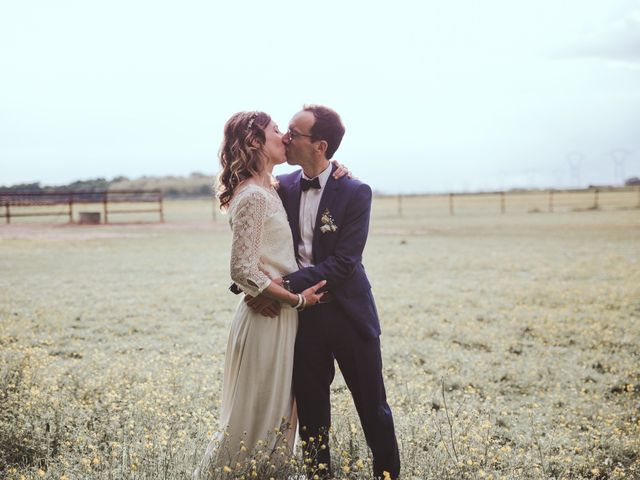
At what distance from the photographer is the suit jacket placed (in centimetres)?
340

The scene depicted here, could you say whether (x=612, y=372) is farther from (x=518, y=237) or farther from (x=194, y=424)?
(x=518, y=237)

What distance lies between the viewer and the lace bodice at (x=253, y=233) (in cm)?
326

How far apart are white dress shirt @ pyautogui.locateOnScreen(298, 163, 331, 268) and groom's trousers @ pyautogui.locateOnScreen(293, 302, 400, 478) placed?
0.32 meters

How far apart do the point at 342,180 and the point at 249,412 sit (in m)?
1.50

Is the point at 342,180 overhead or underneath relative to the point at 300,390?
overhead

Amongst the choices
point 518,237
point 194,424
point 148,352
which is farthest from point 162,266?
A: point 518,237

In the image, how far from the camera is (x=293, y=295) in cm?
328

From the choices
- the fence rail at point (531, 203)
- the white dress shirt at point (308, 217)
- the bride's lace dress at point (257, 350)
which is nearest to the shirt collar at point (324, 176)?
the white dress shirt at point (308, 217)

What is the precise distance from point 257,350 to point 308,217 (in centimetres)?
84

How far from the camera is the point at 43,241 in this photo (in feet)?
79.8

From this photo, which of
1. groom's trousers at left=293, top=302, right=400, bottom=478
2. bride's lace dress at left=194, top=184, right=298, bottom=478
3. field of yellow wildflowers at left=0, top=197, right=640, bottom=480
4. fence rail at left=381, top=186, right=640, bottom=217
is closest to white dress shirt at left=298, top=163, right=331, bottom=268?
bride's lace dress at left=194, top=184, right=298, bottom=478

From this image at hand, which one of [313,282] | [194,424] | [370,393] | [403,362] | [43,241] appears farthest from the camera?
[43,241]

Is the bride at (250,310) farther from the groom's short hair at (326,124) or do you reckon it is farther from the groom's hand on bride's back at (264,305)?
the groom's short hair at (326,124)

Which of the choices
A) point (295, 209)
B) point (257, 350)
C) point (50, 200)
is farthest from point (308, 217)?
point (50, 200)
